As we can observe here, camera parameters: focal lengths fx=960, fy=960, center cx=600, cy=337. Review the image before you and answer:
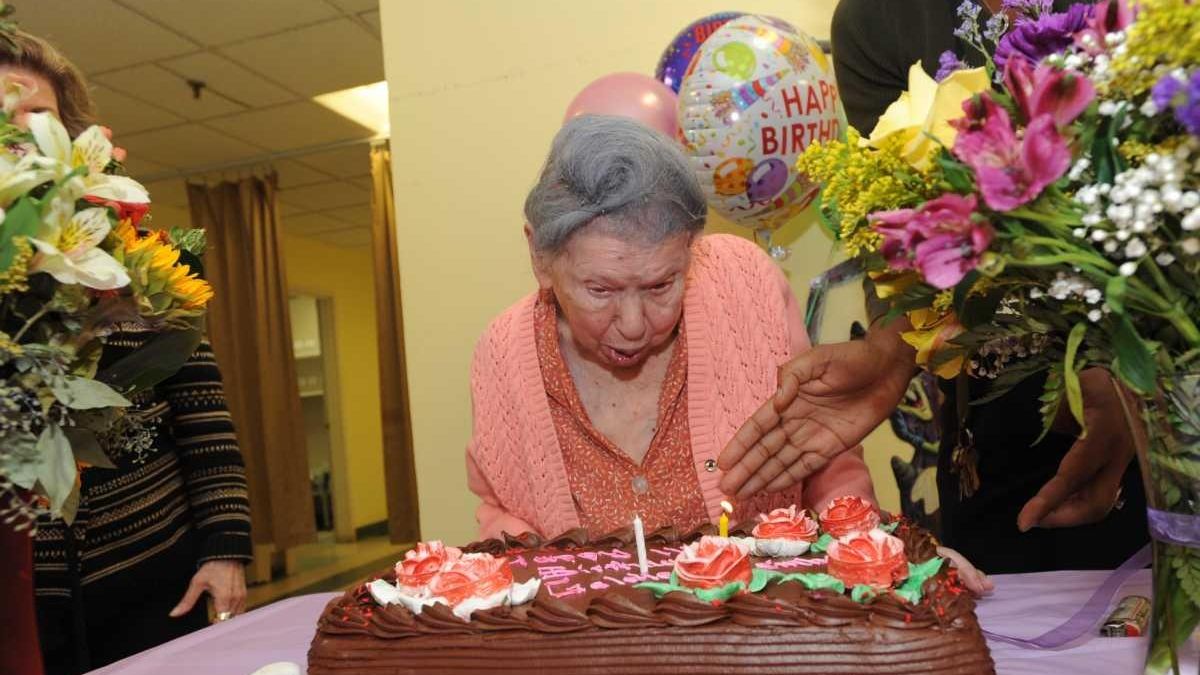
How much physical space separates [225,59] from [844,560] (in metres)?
5.04

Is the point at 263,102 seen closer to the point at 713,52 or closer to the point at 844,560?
the point at 713,52

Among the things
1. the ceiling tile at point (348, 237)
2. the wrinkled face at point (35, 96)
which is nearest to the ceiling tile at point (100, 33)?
the wrinkled face at point (35, 96)

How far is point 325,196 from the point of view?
27.3 feet

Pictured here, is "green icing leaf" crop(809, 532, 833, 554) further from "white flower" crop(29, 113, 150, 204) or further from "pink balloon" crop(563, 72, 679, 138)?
"pink balloon" crop(563, 72, 679, 138)

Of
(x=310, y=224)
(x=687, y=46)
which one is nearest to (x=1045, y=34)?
(x=687, y=46)

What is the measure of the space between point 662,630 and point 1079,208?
60cm

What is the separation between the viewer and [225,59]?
5.22m

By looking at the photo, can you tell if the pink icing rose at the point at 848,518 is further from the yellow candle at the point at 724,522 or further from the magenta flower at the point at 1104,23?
the magenta flower at the point at 1104,23

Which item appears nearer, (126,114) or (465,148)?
(465,148)

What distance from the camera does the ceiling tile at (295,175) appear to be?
739 centimetres

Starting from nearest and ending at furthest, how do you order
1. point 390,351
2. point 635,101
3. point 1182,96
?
1. point 1182,96
2. point 635,101
3. point 390,351

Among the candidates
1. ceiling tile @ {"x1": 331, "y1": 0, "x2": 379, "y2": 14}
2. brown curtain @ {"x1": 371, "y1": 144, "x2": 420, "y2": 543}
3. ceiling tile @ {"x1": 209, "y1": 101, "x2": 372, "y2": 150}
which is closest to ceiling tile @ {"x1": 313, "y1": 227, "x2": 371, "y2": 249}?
ceiling tile @ {"x1": 209, "y1": 101, "x2": 372, "y2": 150}

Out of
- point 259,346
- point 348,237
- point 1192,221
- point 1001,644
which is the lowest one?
point 1001,644

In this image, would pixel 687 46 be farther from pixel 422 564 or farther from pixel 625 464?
pixel 422 564
